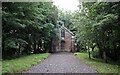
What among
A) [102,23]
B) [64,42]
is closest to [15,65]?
[102,23]

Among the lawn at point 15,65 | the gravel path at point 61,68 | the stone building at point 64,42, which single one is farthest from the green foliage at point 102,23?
the stone building at point 64,42

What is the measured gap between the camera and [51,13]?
4397 cm

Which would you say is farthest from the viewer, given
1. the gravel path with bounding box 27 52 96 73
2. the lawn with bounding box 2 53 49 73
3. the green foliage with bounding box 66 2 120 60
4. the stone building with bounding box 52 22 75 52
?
the stone building with bounding box 52 22 75 52

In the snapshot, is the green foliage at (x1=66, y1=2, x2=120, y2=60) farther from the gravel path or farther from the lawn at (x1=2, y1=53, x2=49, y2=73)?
the lawn at (x1=2, y1=53, x2=49, y2=73)

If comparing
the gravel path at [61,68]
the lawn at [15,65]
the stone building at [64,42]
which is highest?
the stone building at [64,42]

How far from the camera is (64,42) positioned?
5441 centimetres

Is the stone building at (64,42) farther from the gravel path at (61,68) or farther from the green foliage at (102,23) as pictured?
the gravel path at (61,68)

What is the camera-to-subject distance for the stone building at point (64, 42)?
53.2m

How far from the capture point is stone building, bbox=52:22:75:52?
5316 cm

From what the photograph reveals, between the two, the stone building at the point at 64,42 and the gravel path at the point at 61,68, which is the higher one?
the stone building at the point at 64,42

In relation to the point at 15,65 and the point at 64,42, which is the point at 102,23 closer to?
the point at 15,65

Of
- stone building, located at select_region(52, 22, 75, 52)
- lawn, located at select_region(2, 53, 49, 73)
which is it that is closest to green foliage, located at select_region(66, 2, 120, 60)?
lawn, located at select_region(2, 53, 49, 73)

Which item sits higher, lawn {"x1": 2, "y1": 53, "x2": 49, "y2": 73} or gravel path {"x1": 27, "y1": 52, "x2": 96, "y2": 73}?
lawn {"x1": 2, "y1": 53, "x2": 49, "y2": 73}

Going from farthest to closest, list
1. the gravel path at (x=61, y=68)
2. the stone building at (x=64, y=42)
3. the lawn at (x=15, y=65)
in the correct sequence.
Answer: the stone building at (x=64, y=42), the gravel path at (x=61, y=68), the lawn at (x=15, y=65)
